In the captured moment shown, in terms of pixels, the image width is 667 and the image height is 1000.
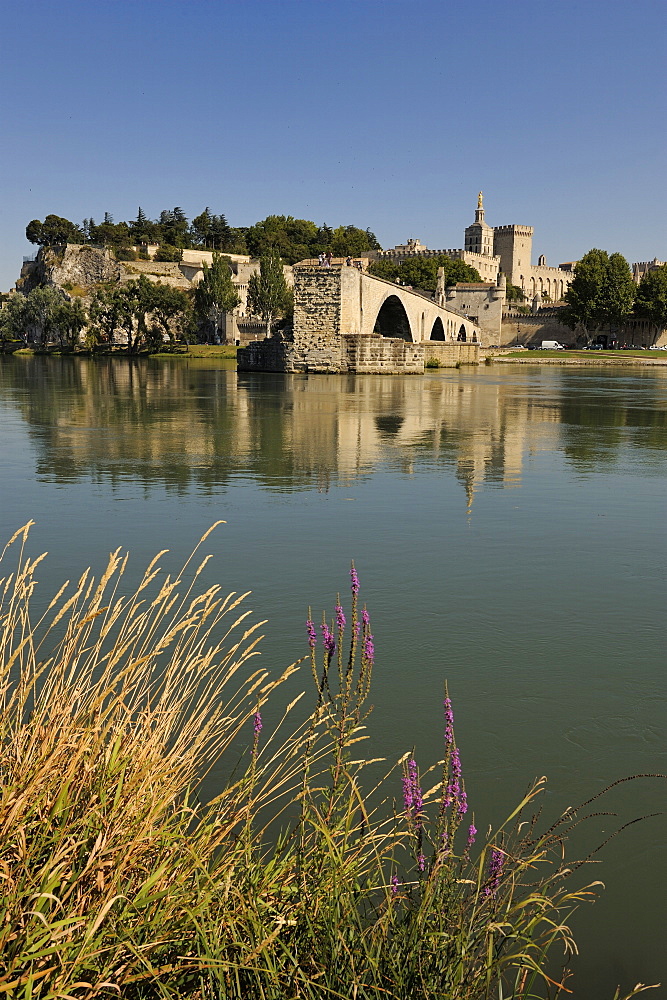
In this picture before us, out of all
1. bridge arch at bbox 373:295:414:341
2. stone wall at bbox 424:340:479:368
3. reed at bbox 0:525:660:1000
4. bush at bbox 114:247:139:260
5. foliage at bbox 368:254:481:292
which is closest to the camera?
reed at bbox 0:525:660:1000

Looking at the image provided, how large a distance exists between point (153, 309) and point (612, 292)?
4742cm

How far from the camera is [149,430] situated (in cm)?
1761

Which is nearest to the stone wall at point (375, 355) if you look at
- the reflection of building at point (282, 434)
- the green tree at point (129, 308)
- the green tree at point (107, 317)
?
the reflection of building at point (282, 434)

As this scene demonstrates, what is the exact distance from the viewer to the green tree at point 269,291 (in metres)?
79.7

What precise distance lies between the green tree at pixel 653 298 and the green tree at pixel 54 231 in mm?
67824

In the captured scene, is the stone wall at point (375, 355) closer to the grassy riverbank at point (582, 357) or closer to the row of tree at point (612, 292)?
the grassy riverbank at point (582, 357)

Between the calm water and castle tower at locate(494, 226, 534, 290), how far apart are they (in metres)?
127

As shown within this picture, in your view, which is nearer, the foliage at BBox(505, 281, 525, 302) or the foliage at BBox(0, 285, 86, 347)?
the foliage at BBox(0, 285, 86, 347)

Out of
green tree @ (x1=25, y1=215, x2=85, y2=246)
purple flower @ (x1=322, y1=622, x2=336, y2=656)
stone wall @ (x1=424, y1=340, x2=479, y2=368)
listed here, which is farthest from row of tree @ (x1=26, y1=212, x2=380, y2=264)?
purple flower @ (x1=322, y1=622, x2=336, y2=656)

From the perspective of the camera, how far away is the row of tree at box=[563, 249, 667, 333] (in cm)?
9006

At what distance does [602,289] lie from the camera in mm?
91188

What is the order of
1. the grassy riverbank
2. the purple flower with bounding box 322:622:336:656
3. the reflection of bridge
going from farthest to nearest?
1. the grassy riverbank
2. the reflection of bridge
3. the purple flower with bounding box 322:622:336:656

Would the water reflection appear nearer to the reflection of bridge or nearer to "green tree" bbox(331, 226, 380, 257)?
the reflection of bridge

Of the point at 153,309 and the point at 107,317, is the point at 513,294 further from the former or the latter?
the point at 107,317
